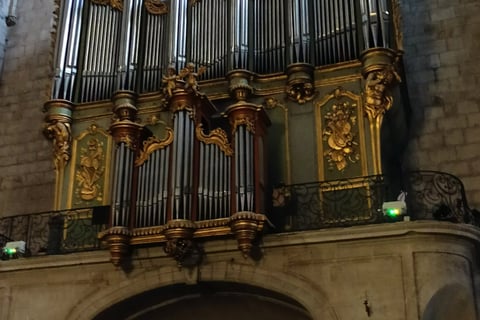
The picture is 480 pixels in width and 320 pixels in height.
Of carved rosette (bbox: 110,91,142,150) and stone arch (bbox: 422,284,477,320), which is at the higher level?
carved rosette (bbox: 110,91,142,150)

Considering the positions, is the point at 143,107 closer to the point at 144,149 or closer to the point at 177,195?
the point at 144,149

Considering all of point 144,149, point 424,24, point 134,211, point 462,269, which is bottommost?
point 462,269

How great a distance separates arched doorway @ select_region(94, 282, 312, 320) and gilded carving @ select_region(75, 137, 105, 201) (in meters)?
1.95

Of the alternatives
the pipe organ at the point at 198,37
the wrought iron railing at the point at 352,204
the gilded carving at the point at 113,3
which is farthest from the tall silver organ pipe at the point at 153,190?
the gilded carving at the point at 113,3

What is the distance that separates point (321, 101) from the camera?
11516 mm

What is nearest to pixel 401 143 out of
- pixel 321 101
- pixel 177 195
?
pixel 321 101

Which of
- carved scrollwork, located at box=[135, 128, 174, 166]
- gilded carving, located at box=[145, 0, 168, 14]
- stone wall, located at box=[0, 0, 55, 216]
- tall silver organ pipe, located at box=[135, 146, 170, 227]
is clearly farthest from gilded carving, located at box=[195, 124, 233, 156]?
stone wall, located at box=[0, 0, 55, 216]

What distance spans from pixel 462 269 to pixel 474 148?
3450 millimetres

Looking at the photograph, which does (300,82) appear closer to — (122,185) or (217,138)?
(217,138)

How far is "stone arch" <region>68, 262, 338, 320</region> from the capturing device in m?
9.92

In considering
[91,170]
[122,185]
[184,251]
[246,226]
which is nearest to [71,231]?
[91,170]

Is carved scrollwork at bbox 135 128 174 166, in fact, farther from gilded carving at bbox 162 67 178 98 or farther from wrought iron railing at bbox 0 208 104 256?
wrought iron railing at bbox 0 208 104 256

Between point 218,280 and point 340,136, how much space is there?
2943 millimetres

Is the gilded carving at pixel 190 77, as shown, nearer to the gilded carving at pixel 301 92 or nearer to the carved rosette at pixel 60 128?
the gilded carving at pixel 301 92
